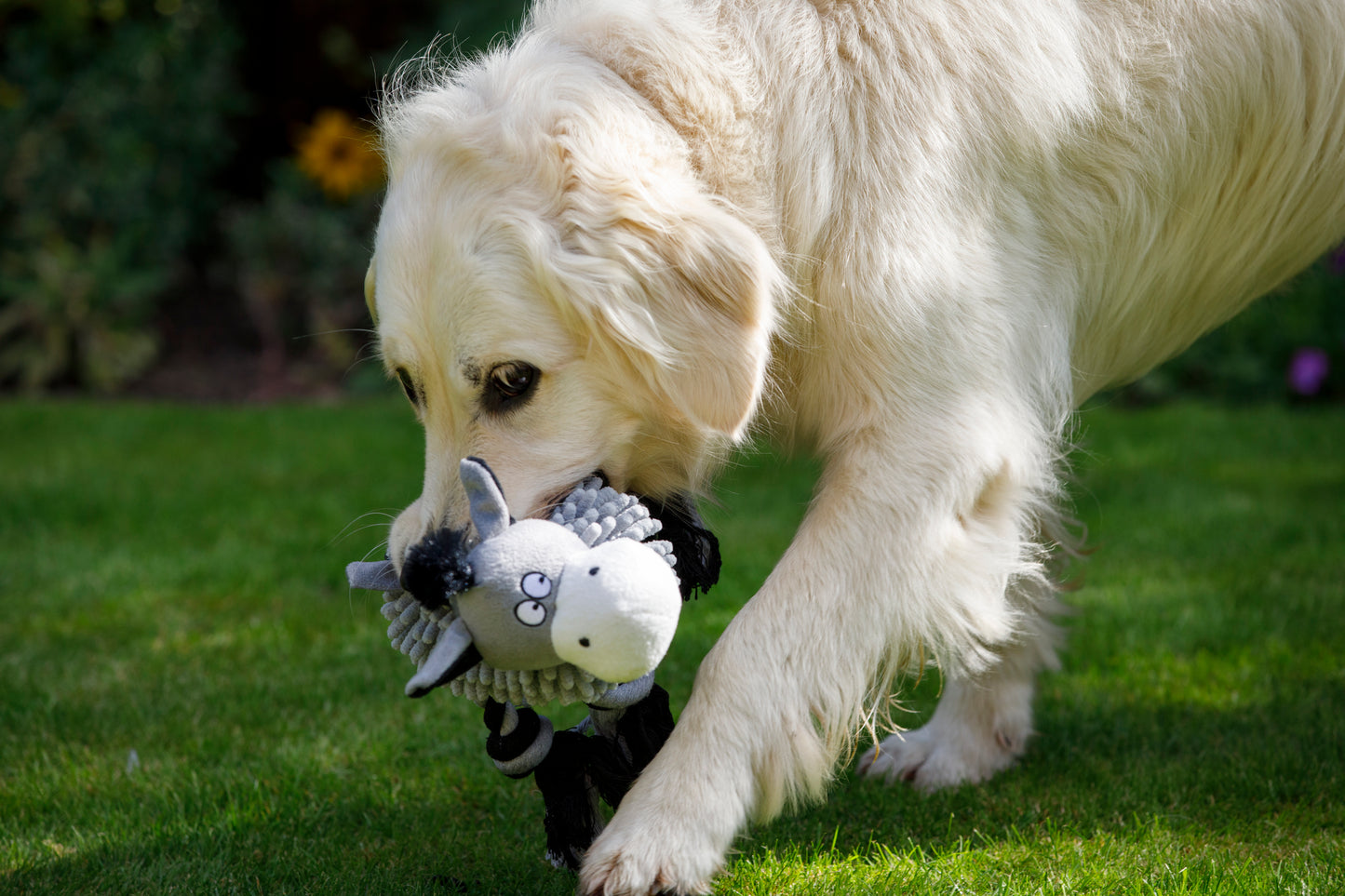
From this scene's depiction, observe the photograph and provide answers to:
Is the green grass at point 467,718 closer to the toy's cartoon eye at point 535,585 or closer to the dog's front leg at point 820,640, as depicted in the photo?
the dog's front leg at point 820,640

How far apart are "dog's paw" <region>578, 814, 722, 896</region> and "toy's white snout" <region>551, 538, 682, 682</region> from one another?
10.5 inches

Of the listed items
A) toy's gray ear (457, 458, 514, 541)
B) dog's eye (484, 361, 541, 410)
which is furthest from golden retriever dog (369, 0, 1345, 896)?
toy's gray ear (457, 458, 514, 541)

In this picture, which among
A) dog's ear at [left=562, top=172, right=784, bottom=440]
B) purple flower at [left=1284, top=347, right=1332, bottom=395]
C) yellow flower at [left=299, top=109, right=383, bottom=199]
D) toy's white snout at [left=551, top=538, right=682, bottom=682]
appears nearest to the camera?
toy's white snout at [left=551, top=538, right=682, bottom=682]

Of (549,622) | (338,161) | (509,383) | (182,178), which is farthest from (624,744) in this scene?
(182,178)

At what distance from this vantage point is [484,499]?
1.99 m

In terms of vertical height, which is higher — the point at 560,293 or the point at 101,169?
the point at 560,293

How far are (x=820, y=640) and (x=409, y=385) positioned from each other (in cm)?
89

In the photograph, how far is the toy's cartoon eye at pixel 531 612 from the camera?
1886 mm

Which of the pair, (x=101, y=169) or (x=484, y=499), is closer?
(x=484, y=499)

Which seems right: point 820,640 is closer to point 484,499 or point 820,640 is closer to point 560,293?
point 484,499

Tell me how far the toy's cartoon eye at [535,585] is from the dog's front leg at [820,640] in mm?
375

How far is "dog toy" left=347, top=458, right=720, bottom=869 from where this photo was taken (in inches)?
74.0

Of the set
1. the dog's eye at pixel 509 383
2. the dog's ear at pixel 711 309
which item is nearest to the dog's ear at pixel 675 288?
the dog's ear at pixel 711 309

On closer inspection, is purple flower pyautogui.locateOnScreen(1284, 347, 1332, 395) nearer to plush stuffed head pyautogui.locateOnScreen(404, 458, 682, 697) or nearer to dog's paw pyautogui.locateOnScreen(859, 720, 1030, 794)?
dog's paw pyautogui.locateOnScreen(859, 720, 1030, 794)
